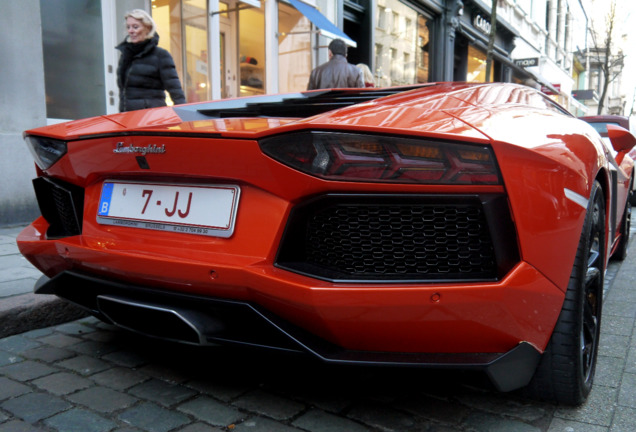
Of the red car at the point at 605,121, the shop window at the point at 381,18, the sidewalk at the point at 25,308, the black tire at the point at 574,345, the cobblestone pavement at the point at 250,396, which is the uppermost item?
the shop window at the point at 381,18

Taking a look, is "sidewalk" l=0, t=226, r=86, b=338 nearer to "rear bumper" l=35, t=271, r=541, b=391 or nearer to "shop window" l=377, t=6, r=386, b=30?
"rear bumper" l=35, t=271, r=541, b=391

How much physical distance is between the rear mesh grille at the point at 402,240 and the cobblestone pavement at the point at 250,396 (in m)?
0.34

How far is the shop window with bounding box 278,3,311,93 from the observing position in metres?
10.2

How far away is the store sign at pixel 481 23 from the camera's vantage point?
18219mm

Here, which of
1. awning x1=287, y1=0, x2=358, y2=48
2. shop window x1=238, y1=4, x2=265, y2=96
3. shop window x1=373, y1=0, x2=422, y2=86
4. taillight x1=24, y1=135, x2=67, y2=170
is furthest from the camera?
shop window x1=373, y1=0, x2=422, y2=86

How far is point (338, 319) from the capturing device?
1.62 m

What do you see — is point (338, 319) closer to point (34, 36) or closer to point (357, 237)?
point (357, 237)

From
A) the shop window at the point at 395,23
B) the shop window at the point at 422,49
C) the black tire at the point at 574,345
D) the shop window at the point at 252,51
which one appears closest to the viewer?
the black tire at the point at 574,345

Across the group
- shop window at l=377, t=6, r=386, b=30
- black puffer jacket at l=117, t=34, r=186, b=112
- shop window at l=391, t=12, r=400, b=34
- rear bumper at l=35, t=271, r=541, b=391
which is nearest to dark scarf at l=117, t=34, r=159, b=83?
black puffer jacket at l=117, t=34, r=186, b=112

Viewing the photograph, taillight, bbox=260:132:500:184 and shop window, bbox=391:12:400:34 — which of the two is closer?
taillight, bbox=260:132:500:184

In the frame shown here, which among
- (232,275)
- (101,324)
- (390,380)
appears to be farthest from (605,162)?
(101,324)

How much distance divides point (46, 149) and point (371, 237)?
Result: 135 centimetres

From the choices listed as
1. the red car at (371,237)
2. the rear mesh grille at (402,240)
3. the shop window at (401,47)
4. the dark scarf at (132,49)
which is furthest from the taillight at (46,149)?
the shop window at (401,47)

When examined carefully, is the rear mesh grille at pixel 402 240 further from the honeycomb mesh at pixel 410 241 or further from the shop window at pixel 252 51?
the shop window at pixel 252 51
